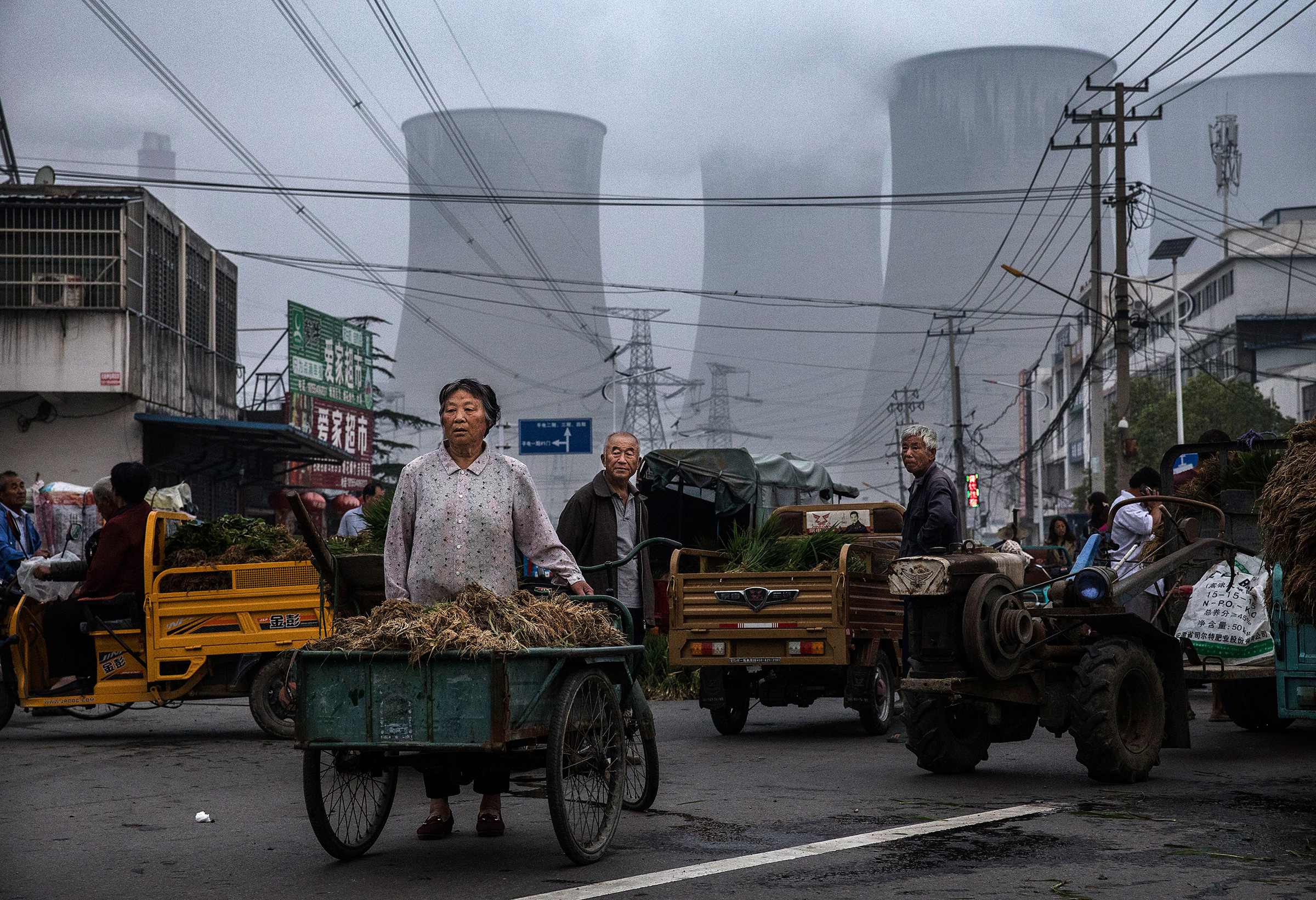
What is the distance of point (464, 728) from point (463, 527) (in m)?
0.97

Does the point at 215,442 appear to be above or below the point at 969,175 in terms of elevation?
below

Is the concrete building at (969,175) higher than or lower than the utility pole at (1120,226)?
higher

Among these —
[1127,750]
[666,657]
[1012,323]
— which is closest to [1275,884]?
[1127,750]

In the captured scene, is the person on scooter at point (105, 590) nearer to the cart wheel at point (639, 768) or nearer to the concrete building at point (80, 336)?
the cart wheel at point (639, 768)

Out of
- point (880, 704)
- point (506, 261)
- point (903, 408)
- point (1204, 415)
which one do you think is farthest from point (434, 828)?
point (506, 261)

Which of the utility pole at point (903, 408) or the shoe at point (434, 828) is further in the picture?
the utility pole at point (903, 408)

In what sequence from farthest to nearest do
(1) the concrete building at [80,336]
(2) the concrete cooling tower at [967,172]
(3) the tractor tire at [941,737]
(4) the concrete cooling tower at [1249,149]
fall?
(4) the concrete cooling tower at [1249,149], (2) the concrete cooling tower at [967,172], (1) the concrete building at [80,336], (3) the tractor tire at [941,737]

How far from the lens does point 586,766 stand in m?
5.62

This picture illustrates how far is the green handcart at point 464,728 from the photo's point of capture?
17.1 feet

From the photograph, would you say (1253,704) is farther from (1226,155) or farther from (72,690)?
(1226,155)

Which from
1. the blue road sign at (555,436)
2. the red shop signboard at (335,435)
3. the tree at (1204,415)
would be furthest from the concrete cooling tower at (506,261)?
the red shop signboard at (335,435)

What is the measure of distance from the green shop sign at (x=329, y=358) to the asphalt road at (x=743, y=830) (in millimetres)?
29020

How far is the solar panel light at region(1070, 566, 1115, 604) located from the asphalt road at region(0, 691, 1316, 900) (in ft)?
3.29

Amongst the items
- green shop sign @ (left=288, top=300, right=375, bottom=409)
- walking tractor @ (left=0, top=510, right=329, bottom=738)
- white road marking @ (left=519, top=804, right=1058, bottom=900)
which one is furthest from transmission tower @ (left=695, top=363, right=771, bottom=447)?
white road marking @ (left=519, top=804, right=1058, bottom=900)
